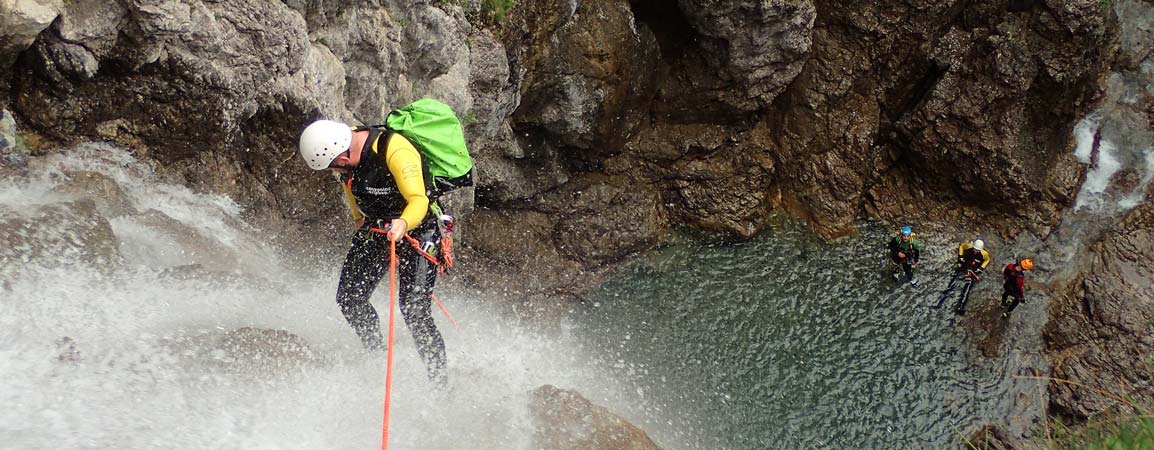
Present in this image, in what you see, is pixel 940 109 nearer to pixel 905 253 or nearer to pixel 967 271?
pixel 905 253

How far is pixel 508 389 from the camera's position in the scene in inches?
315

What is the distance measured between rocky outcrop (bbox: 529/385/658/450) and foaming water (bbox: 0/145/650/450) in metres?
0.19

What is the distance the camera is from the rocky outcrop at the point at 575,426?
681cm

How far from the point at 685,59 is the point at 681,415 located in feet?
25.8

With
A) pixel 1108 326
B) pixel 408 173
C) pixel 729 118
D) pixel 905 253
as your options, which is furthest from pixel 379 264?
pixel 1108 326

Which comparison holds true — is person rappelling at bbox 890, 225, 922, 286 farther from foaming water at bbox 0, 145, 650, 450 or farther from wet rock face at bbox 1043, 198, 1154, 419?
foaming water at bbox 0, 145, 650, 450

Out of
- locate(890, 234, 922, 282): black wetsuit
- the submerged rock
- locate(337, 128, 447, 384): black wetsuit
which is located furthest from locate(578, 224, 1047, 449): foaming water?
the submerged rock

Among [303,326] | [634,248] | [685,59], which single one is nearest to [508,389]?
[303,326]

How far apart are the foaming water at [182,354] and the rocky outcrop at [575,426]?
0.62 ft

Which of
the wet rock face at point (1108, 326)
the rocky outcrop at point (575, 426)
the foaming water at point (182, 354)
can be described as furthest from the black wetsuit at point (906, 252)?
the rocky outcrop at point (575, 426)

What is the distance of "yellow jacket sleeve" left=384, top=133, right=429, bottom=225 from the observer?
5.55 metres

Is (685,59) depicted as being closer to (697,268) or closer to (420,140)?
(697,268)

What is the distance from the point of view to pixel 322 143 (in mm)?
5492

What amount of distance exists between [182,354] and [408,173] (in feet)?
7.46
